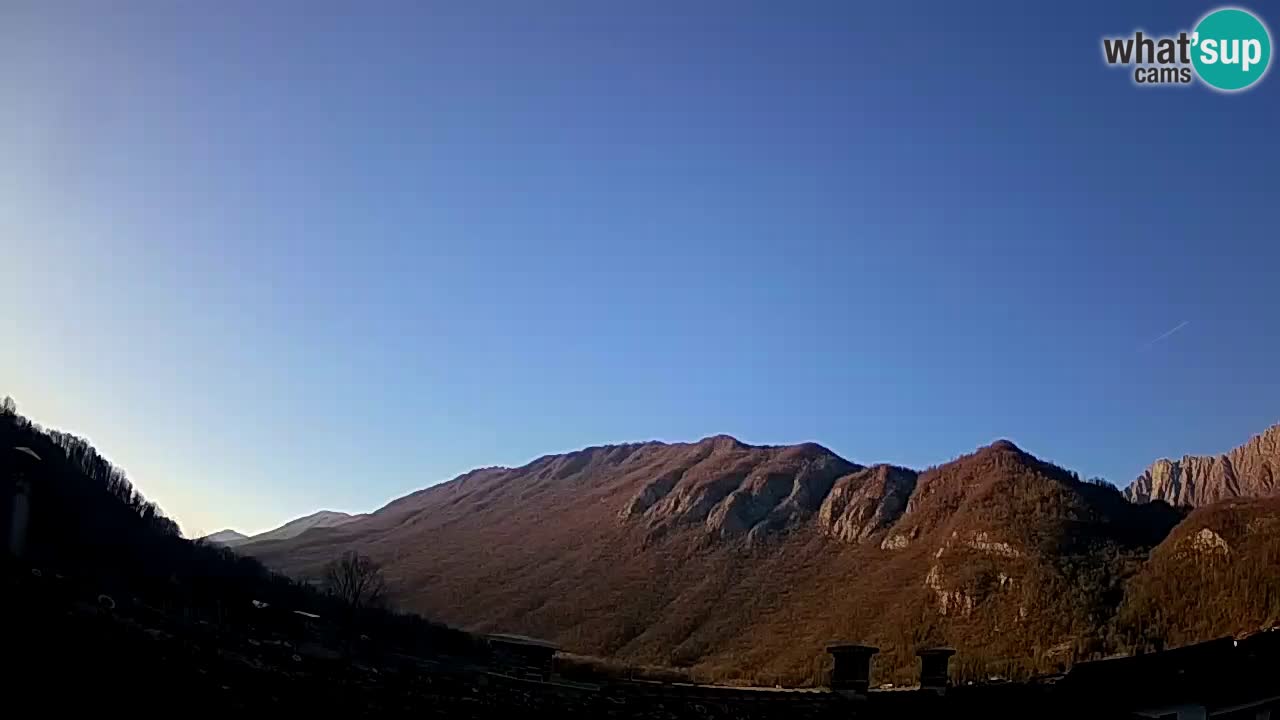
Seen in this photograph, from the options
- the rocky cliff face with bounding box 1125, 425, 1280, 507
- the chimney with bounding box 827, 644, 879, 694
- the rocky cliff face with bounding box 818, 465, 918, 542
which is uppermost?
the rocky cliff face with bounding box 1125, 425, 1280, 507

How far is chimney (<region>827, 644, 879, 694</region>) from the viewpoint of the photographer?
16.7 meters

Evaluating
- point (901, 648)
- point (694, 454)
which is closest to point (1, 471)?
point (901, 648)

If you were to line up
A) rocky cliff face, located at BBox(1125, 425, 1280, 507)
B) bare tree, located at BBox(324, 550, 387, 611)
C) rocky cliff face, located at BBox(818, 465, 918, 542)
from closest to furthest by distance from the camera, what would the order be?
1. bare tree, located at BBox(324, 550, 387, 611)
2. rocky cliff face, located at BBox(818, 465, 918, 542)
3. rocky cliff face, located at BBox(1125, 425, 1280, 507)

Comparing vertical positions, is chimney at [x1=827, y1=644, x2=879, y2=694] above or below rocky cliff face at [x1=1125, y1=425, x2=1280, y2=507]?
below

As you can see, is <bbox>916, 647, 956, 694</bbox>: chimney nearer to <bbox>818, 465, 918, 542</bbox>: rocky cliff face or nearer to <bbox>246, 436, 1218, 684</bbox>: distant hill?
<bbox>246, 436, 1218, 684</bbox>: distant hill

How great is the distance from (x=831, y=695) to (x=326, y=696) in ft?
27.3

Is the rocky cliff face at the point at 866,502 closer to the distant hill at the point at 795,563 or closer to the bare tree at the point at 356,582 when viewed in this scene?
the distant hill at the point at 795,563

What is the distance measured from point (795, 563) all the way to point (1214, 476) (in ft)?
275

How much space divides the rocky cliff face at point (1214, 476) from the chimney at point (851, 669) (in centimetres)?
12398

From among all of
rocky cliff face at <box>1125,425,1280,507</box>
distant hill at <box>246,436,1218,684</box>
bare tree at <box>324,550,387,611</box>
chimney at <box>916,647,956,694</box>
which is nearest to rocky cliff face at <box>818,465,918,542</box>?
distant hill at <box>246,436,1218,684</box>

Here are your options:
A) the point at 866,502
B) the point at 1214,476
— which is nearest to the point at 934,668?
the point at 866,502

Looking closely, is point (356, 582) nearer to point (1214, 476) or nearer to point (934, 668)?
point (934, 668)

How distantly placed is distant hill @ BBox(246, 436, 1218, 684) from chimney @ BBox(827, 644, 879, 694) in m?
54.7

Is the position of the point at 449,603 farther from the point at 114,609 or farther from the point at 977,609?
the point at 114,609
